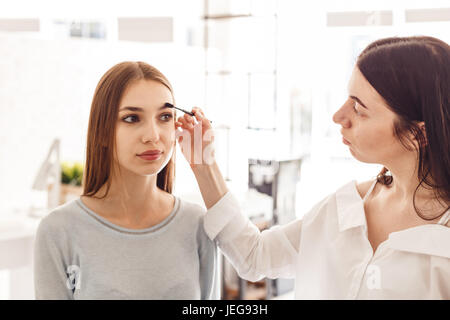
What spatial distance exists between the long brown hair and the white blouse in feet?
0.63

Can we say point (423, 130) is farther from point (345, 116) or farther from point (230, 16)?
point (230, 16)

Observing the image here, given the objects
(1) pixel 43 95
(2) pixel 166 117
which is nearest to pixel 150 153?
(2) pixel 166 117

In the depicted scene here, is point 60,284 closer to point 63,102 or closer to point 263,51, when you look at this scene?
point 263,51

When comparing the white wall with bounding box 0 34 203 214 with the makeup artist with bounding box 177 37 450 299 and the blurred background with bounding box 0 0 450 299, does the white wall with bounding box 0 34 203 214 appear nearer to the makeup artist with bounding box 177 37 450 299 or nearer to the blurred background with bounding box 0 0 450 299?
the blurred background with bounding box 0 0 450 299

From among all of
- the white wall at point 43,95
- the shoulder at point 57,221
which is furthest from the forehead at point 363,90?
the white wall at point 43,95

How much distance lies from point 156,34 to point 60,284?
1.60m

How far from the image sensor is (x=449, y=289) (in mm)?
720

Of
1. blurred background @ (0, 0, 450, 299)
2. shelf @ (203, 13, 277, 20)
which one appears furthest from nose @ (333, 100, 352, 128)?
shelf @ (203, 13, 277, 20)

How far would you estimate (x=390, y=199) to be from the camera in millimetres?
814

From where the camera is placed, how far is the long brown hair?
29.9 inches

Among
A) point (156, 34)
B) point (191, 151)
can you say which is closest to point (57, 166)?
point (156, 34)

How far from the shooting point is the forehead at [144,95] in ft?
2.48
